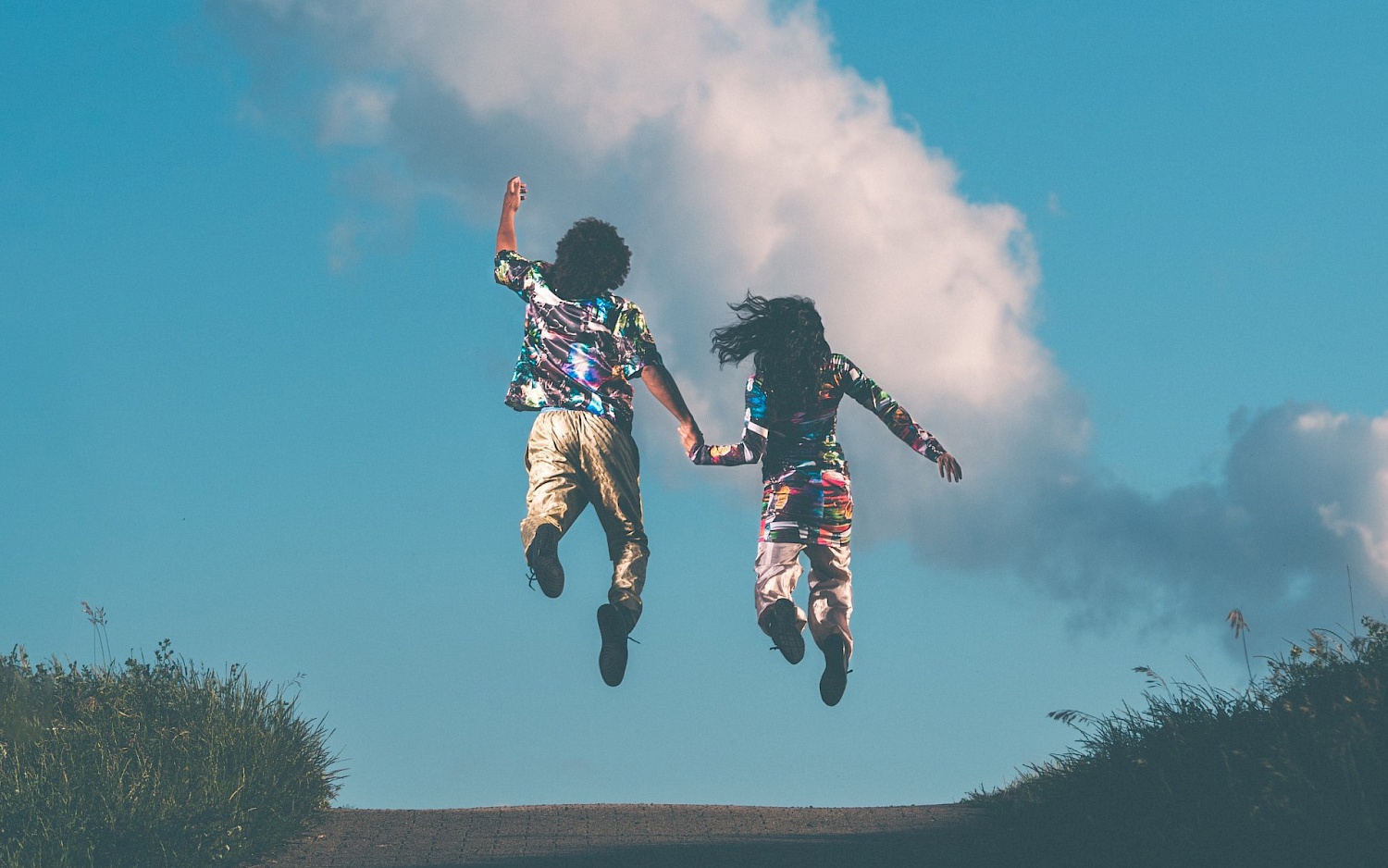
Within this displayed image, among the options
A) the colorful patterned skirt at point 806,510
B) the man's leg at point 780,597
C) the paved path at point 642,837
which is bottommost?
the paved path at point 642,837

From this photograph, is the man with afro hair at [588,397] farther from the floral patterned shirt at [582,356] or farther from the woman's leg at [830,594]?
the woman's leg at [830,594]

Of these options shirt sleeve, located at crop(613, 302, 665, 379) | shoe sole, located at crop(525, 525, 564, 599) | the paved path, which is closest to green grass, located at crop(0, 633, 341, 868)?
the paved path

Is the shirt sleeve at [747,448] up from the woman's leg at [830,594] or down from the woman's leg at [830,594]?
up

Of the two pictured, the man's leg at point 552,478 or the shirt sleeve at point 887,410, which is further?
the shirt sleeve at point 887,410

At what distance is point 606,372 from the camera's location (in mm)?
10367

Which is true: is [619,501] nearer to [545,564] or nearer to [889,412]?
[545,564]

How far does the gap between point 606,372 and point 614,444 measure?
0.54m

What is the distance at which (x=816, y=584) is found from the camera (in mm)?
10797

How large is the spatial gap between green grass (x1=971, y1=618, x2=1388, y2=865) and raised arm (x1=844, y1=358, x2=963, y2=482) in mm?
2252

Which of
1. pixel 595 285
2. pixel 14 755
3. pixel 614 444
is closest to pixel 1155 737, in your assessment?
pixel 614 444

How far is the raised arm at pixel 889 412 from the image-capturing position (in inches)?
429

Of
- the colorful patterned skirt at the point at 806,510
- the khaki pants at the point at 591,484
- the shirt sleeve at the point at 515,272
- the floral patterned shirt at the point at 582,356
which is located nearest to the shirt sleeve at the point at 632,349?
the floral patterned shirt at the point at 582,356

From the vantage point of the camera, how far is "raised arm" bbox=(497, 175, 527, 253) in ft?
35.9

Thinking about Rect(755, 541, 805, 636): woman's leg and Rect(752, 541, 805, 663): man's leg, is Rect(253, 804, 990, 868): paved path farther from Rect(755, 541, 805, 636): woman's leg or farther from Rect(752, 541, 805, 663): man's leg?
Rect(755, 541, 805, 636): woman's leg
